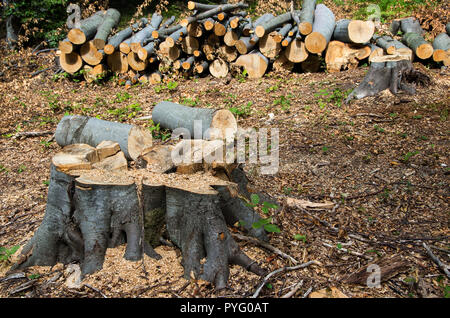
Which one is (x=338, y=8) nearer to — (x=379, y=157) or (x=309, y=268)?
(x=379, y=157)

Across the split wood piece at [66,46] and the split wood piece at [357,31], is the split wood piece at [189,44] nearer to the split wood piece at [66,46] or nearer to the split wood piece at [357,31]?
the split wood piece at [66,46]

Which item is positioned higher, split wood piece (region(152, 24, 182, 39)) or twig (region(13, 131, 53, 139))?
split wood piece (region(152, 24, 182, 39))

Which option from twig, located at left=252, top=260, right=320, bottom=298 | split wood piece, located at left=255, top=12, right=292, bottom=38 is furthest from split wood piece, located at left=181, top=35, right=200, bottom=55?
twig, located at left=252, top=260, right=320, bottom=298

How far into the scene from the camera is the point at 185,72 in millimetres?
7871

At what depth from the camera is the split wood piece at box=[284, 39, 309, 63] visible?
23.6 ft

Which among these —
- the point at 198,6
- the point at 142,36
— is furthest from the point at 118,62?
the point at 198,6

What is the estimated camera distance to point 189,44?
25.4ft

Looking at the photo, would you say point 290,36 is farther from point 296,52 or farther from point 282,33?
point 296,52

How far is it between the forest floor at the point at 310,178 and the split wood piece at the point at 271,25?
0.90 meters

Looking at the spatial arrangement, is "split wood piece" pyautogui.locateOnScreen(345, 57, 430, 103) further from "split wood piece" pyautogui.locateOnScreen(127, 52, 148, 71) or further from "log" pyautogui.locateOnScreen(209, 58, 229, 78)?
"split wood piece" pyautogui.locateOnScreen(127, 52, 148, 71)

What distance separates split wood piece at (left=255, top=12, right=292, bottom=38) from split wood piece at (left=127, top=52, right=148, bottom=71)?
257cm

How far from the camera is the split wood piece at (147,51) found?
25.1 feet

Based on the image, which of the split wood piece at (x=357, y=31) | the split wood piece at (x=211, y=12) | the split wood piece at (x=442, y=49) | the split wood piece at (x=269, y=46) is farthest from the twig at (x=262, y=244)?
the split wood piece at (x=442, y=49)
